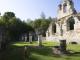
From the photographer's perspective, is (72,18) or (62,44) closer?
(62,44)

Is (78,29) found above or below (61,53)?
above

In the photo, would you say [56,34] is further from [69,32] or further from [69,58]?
[69,58]

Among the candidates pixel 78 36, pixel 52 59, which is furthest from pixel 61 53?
pixel 78 36

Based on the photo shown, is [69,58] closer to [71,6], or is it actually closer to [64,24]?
[64,24]

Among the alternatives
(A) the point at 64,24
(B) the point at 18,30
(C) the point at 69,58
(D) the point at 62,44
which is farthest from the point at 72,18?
(B) the point at 18,30

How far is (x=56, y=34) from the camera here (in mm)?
47031

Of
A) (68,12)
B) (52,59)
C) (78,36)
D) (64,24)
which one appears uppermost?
(68,12)

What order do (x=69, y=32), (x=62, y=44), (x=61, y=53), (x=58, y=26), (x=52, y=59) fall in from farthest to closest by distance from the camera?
(x=58, y=26)
(x=69, y=32)
(x=62, y=44)
(x=61, y=53)
(x=52, y=59)

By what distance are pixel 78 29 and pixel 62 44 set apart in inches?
580

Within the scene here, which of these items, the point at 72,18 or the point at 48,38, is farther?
the point at 48,38

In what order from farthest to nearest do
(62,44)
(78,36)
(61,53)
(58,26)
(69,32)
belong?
1. (58,26)
2. (69,32)
3. (78,36)
4. (62,44)
5. (61,53)

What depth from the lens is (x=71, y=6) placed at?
46.9 metres

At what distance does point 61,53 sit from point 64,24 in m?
21.4

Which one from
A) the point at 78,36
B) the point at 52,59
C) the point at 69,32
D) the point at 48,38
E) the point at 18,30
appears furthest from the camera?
the point at 18,30
